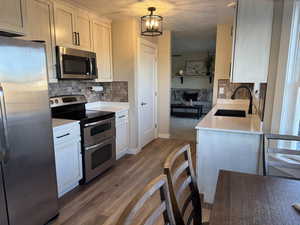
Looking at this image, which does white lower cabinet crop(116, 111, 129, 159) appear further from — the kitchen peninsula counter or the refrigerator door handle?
the refrigerator door handle

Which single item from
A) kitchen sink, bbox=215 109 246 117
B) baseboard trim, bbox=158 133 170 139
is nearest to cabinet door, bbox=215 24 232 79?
kitchen sink, bbox=215 109 246 117

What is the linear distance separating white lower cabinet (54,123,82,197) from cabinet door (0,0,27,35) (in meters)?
1.05

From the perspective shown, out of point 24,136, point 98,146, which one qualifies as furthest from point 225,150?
point 24,136

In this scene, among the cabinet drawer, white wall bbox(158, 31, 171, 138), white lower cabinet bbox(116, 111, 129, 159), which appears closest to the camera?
the cabinet drawer

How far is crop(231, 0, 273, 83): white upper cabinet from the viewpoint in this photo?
190 cm

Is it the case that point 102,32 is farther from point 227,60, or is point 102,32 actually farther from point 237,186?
point 237,186

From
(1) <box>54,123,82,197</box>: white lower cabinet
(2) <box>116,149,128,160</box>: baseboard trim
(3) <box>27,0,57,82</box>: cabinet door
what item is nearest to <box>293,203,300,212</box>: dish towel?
(1) <box>54,123,82,197</box>: white lower cabinet

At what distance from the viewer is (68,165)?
2430mm

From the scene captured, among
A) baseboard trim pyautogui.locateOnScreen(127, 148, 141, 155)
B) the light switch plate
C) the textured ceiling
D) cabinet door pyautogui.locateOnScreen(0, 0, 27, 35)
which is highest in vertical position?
the textured ceiling

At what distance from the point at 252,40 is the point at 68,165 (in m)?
2.39

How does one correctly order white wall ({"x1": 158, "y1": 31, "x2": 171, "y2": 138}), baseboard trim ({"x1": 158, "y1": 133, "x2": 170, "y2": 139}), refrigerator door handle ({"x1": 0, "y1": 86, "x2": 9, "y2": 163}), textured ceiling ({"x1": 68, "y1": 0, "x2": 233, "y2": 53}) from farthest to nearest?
baseboard trim ({"x1": 158, "y1": 133, "x2": 170, "y2": 139}) → white wall ({"x1": 158, "y1": 31, "x2": 171, "y2": 138}) → textured ceiling ({"x1": 68, "y1": 0, "x2": 233, "y2": 53}) → refrigerator door handle ({"x1": 0, "y1": 86, "x2": 9, "y2": 163})

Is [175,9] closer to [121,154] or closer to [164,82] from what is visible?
[164,82]

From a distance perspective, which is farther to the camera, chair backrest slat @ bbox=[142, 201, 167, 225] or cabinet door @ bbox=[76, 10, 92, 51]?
cabinet door @ bbox=[76, 10, 92, 51]

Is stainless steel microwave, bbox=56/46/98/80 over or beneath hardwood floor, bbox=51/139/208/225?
over
